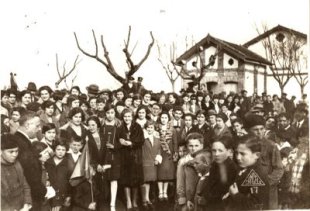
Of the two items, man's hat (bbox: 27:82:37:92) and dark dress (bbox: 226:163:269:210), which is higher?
man's hat (bbox: 27:82:37:92)

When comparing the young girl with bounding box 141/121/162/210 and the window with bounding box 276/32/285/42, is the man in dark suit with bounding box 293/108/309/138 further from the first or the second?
the young girl with bounding box 141/121/162/210

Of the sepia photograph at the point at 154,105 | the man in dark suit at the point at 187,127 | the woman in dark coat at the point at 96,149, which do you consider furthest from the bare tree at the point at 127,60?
the man in dark suit at the point at 187,127

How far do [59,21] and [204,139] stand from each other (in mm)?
1845

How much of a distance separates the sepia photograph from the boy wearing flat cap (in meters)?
0.01

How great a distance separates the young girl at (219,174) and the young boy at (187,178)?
15 centimetres

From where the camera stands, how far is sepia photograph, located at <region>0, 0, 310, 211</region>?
5.12 metres

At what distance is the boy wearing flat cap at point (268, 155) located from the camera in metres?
5.60

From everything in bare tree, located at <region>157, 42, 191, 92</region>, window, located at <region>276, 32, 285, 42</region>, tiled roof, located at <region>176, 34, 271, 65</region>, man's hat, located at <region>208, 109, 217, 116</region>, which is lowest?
man's hat, located at <region>208, 109, 217, 116</region>

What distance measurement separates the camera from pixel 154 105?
5426mm

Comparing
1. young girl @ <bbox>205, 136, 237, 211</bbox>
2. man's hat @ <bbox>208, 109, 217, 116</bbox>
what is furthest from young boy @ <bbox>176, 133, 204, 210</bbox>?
man's hat @ <bbox>208, 109, 217, 116</bbox>

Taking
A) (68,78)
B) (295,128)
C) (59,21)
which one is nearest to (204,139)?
(295,128)

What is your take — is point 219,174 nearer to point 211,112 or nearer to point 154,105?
point 211,112

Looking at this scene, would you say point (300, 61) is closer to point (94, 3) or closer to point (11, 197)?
point (94, 3)

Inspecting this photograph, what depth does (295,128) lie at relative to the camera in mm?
5684
